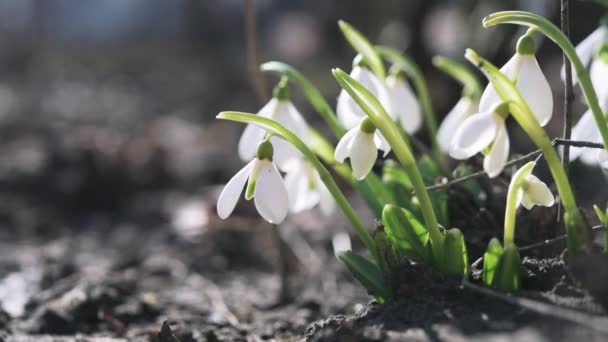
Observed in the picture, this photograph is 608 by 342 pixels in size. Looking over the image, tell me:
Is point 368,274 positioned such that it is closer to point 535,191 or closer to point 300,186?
point 535,191

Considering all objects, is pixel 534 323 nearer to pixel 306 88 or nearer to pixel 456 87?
pixel 306 88

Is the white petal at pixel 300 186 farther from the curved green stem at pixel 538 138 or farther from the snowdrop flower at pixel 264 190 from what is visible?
the curved green stem at pixel 538 138

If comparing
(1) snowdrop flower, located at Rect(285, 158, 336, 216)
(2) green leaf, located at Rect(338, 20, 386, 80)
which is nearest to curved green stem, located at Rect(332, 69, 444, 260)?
(2) green leaf, located at Rect(338, 20, 386, 80)

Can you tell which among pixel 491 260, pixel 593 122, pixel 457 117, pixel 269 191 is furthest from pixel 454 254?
pixel 457 117

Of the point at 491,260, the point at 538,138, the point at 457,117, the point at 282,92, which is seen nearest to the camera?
the point at 538,138

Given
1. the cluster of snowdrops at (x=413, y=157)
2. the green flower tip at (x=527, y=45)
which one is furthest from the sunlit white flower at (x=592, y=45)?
the green flower tip at (x=527, y=45)

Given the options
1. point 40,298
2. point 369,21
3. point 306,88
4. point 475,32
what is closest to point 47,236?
point 40,298

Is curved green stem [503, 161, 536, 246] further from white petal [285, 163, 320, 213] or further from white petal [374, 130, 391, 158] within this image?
A: white petal [285, 163, 320, 213]
